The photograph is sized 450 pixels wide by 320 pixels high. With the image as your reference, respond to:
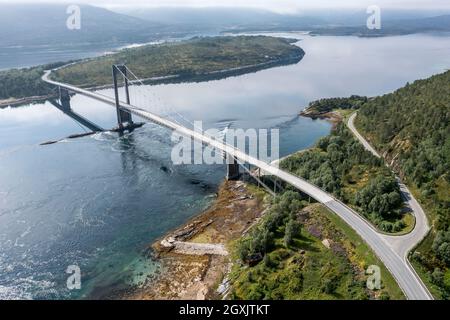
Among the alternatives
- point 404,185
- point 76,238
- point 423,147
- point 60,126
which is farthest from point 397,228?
point 60,126

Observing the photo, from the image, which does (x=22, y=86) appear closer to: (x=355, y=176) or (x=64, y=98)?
(x=64, y=98)

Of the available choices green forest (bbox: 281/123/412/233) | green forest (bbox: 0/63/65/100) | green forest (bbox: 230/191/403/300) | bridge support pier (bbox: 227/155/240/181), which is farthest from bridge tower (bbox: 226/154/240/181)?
green forest (bbox: 0/63/65/100)

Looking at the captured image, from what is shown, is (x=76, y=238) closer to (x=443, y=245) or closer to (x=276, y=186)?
(x=276, y=186)

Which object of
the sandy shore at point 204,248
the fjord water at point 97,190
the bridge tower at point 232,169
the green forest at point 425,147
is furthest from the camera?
the bridge tower at point 232,169

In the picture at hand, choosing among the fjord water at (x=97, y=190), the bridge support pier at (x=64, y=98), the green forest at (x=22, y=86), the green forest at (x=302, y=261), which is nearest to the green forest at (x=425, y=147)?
the green forest at (x=302, y=261)

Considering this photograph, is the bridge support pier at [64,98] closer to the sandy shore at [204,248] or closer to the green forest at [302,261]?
the sandy shore at [204,248]
